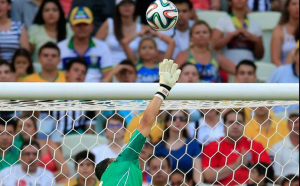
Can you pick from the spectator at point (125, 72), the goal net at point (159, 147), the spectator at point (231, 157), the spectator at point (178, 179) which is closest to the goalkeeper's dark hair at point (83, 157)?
the goal net at point (159, 147)

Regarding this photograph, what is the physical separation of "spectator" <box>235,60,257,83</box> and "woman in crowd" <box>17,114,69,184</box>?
89.0 inches

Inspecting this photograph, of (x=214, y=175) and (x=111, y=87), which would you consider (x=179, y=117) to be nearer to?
(x=214, y=175)

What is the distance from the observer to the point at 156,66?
6.81 metres

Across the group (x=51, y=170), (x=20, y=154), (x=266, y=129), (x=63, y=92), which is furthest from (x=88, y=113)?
(x=63, y=92)

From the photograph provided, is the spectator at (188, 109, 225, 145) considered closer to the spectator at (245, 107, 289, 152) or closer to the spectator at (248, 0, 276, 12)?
the spectator at (245, 107, 289, 152)

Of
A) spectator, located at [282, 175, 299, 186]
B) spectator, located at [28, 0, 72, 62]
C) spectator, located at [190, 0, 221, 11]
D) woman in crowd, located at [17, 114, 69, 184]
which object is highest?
spectator, located at [28, 0, 72, 62]

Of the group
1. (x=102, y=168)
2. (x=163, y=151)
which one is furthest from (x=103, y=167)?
(x=163, y=151)

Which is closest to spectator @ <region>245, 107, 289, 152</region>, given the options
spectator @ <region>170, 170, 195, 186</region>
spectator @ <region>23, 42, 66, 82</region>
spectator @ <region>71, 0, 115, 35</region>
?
spectator @ <region>170, 170, 195, 186</region>

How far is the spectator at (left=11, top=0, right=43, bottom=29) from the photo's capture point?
22.8 ft

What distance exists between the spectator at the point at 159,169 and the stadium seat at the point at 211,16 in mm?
2517

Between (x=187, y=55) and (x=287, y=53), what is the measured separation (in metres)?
1.25

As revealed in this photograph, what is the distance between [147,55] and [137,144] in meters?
3.51

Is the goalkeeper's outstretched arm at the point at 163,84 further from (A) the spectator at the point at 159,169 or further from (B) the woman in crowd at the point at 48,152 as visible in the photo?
(B) the woman in crowd at the point at 48,152

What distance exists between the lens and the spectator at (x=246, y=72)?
6.71m
